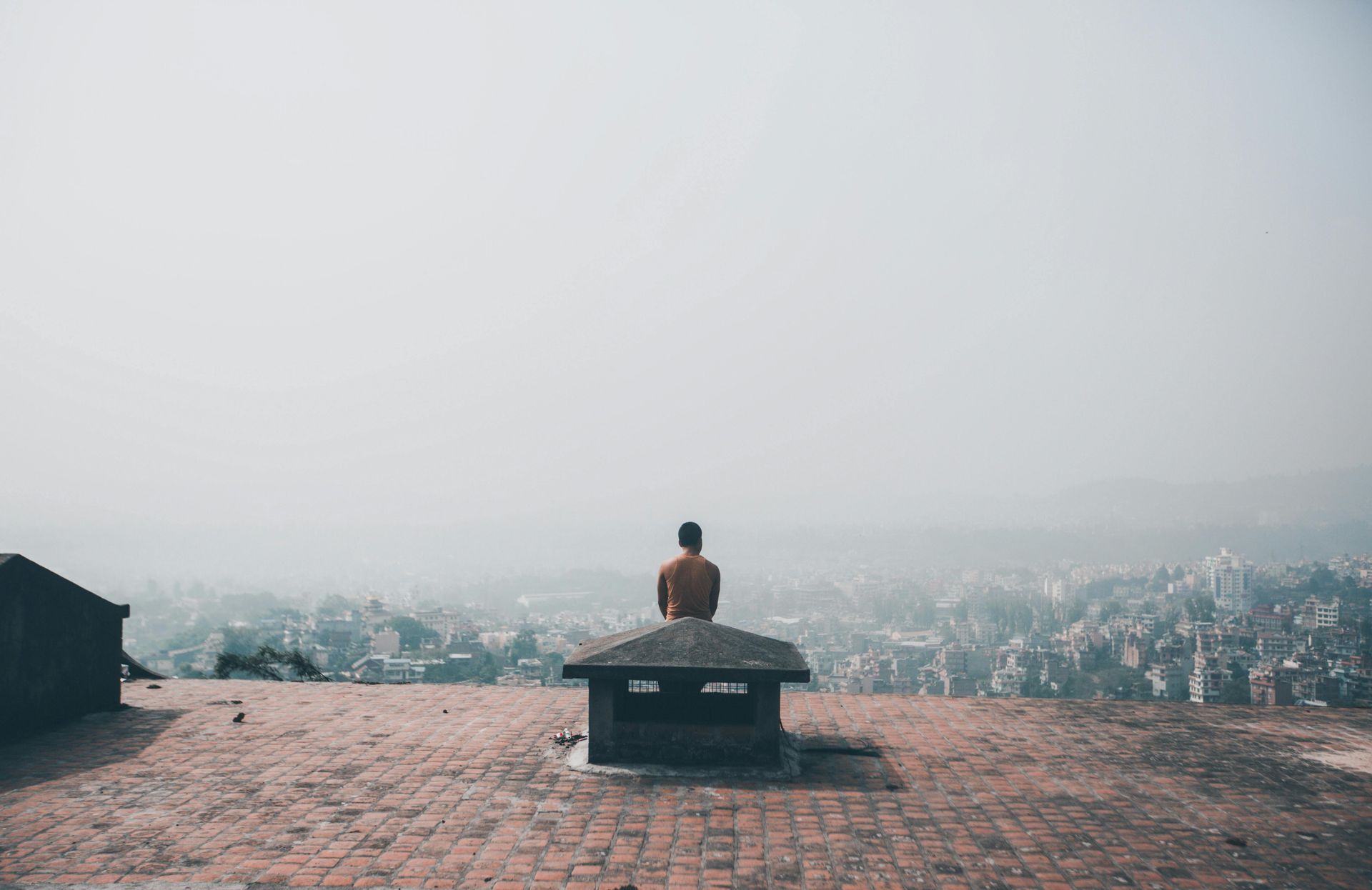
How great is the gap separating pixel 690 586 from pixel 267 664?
10.4 metres

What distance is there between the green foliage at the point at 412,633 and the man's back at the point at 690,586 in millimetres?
44739

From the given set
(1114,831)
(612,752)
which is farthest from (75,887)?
(1114,831)

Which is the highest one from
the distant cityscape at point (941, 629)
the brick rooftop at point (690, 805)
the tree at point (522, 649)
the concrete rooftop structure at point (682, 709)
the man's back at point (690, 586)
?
the man's back at point (690, 586)

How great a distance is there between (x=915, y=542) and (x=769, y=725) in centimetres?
16465

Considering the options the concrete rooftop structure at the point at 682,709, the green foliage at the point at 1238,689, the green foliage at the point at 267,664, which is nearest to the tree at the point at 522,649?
the green foliage at the point at 267,664

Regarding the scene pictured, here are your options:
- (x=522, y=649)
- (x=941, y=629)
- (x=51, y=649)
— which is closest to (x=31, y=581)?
(x=51, y=649)

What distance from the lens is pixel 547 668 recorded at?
3359cm

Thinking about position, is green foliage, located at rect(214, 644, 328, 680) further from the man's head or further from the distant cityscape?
the man's head

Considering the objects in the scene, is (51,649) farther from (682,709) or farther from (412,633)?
(412,633)

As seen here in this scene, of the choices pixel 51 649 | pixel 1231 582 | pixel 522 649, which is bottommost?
pixel 1231 582

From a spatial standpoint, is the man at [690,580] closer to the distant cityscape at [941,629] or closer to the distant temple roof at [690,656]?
the distant temple roof at [690,656]

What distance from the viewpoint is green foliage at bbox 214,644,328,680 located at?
1420cm

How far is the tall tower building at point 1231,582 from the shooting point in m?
86.9

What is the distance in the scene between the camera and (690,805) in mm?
5836
